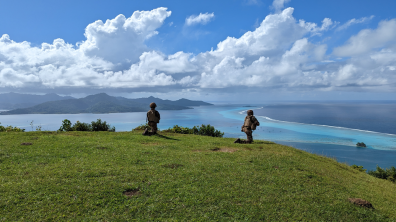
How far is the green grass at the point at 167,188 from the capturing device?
231 inches

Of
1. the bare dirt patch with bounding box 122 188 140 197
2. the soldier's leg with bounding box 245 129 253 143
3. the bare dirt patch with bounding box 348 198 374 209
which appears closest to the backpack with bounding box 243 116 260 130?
the soldier's leg with bounding box 245 129 253 143

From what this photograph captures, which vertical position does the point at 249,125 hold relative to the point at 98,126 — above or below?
above

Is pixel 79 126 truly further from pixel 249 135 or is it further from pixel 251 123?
pixel 251 123

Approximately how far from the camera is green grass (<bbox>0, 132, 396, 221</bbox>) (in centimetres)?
586

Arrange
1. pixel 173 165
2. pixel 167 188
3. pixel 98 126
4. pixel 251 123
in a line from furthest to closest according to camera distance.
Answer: pixel 98 126 < pixel 251 123 < pixel 173 165 < pixel 167 188

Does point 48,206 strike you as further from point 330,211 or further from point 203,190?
point 330,211

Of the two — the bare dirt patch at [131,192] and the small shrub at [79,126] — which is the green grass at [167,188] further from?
the small shrub at [79,126]

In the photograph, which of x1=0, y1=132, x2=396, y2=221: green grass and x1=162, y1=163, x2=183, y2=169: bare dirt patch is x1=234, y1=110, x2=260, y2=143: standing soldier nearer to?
x1=0, y1=132, x2=396, y2=221: green grass

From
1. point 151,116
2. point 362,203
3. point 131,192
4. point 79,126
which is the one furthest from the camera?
point 79,126

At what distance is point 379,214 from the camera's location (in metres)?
7.05

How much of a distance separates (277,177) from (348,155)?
62.6m

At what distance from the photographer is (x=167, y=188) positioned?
7.23 m

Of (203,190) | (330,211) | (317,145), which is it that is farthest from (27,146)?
(317,145)

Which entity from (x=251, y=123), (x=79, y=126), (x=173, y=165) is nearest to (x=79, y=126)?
(x=79, y=126)
